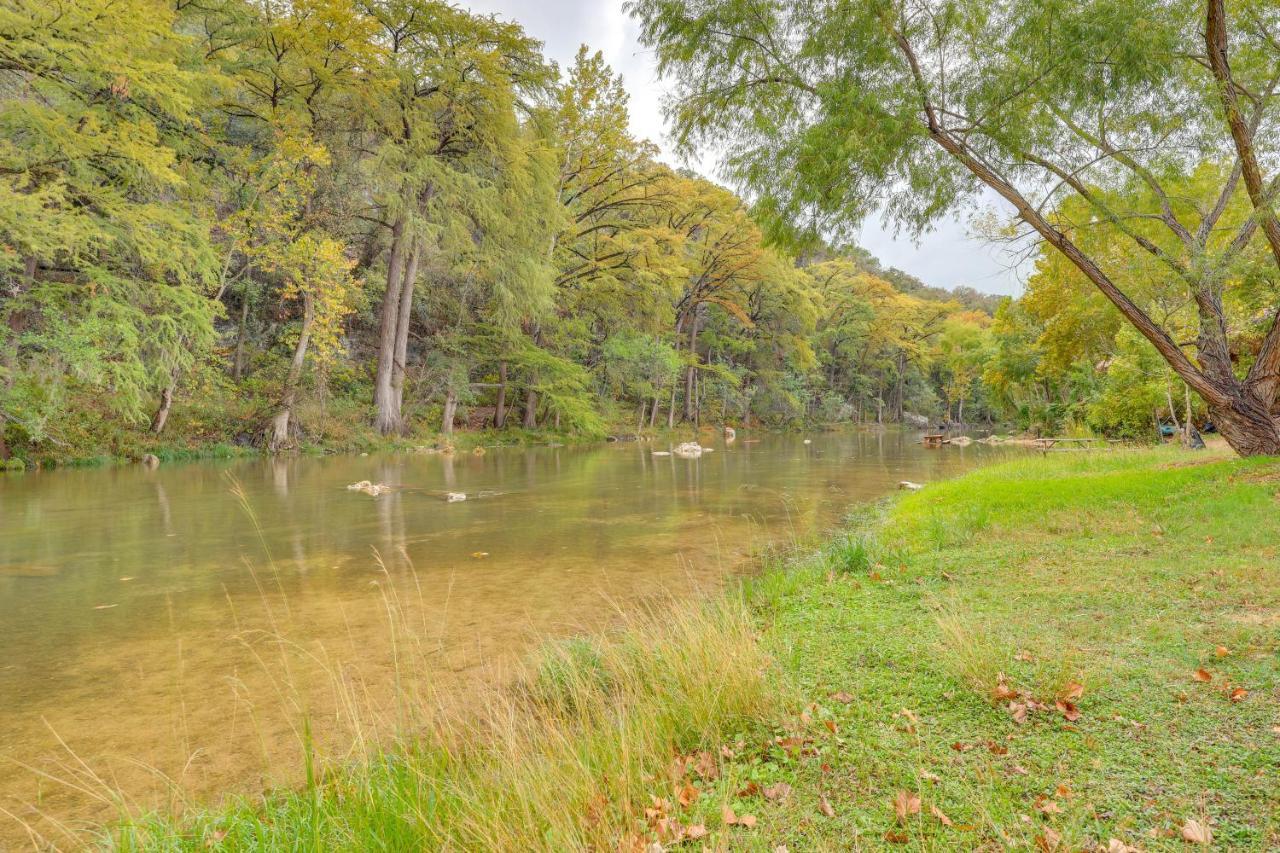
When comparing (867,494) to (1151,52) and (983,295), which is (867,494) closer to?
(1151,52)

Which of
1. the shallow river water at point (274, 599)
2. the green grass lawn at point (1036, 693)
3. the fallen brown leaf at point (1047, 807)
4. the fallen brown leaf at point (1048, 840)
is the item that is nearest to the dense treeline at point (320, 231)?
the shallow river water at point (274, 599)

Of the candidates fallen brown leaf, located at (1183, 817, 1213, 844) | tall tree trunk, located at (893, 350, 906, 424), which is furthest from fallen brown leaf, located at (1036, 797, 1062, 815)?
tall tree trunk, located at (893, 350, 906, 424)

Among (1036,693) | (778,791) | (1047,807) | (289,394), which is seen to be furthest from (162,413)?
(1047,807)

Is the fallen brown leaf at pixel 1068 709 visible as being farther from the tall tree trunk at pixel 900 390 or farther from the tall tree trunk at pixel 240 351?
the tall tree trunk at pixel 900 390

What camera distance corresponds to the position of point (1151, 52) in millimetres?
8047

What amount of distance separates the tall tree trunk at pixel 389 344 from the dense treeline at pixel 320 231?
8 cm

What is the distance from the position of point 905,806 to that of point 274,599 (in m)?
5.60

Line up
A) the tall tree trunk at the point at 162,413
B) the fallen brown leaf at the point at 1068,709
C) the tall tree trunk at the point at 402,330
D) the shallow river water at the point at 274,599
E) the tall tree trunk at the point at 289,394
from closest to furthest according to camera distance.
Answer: the fallen brown leaf at the point at 1068,709 < the shallow river water at the point at 274,599 < the tall tree trunk at the point at 162,413 < the tall tree trunk at the point at 289,394 < the tall tree trunk at the point at 402,330

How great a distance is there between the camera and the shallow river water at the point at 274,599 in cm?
315

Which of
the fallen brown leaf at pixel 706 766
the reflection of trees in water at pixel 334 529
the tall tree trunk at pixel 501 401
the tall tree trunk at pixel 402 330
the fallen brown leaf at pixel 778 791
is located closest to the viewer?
the fallen brown leaf at pixel 778 791

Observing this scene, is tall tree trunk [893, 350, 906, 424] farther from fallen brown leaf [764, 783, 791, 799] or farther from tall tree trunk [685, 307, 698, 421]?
fallen brown leaf [764, 783, 791, 799]

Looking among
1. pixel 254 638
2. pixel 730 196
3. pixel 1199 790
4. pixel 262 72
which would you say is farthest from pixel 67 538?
pixel 730 196

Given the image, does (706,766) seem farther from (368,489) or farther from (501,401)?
(501,401)

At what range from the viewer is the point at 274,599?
5.75 metres
